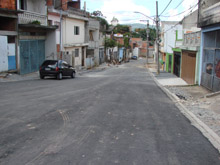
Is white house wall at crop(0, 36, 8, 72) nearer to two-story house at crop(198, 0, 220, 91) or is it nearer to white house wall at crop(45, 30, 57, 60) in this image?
white house wall at crop(45, 30, 57, 60)

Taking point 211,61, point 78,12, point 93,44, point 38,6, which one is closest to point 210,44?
point 211,61

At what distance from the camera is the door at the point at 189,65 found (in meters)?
22.3

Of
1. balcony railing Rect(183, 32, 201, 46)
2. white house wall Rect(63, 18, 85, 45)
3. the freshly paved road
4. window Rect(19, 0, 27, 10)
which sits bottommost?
the freshly paved road

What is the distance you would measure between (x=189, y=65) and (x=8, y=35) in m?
15.8

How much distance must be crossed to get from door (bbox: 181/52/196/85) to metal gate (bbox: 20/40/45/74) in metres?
14.9

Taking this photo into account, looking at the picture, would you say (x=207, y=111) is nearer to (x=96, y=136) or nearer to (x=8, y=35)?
(x=96, y=136)

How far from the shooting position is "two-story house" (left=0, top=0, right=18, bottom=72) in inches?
814

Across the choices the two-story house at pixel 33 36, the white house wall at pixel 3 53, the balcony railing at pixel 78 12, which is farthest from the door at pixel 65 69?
the balcony railing at pixel 78 12

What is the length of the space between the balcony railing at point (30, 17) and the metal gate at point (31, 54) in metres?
1.83

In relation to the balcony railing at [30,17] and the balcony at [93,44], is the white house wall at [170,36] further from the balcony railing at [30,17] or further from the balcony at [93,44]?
the balcony railing at [30,17]

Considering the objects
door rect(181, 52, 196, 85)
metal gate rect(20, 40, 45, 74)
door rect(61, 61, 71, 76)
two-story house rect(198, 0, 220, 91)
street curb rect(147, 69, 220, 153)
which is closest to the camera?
street curb rect(147, 69, 220, 153)

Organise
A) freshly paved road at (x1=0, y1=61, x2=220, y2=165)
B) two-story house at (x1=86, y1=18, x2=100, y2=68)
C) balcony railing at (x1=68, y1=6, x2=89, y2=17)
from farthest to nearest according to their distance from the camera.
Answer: two-story house at (x1=86, y1=18, x2=100, y2=68), balcony railing at (x1=68, y1=6, x2=89, y2=17), freshly paved road at (x1=0, y1=61, x2=220, y2=165)

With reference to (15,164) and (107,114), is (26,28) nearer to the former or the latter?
(107,114)

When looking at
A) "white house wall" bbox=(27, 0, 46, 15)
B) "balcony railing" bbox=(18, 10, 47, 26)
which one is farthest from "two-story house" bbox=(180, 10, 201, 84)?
"white house wall" bbox=(27, 0, 46, 15)
